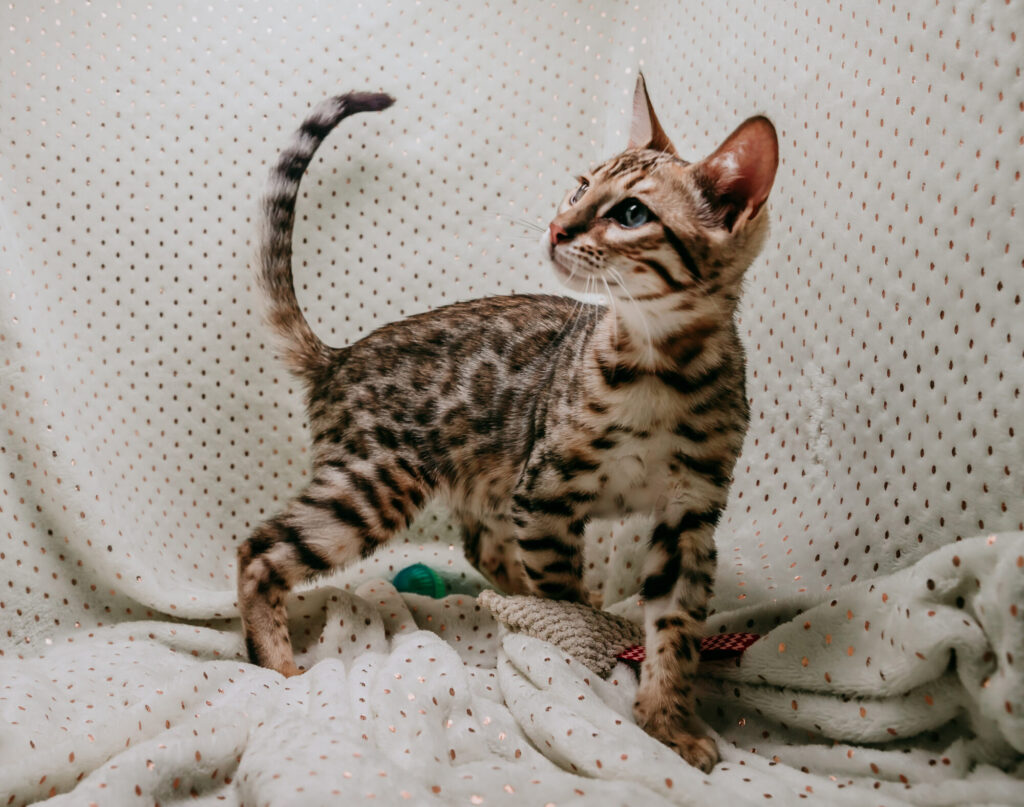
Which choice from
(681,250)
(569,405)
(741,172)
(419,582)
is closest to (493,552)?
(419,582)

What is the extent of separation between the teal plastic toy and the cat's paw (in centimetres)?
78

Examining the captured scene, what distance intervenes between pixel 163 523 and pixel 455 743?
1088mm

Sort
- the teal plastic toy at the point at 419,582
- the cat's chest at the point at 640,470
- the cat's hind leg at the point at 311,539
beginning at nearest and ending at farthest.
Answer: the cat's chest at the point at 640,470 → the cat's hind leg at the point at 311,539 → the teal plastic toy at the point at 419,582

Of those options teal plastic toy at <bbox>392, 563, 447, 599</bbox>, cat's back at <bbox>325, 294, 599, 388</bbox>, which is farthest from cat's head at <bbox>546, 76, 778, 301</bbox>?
teal plastic toy at <bbox>392, 563, 447, 599</bbox>

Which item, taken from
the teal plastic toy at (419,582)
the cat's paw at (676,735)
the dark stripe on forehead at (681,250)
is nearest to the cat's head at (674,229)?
the dark stripe on forehead at (681,250)

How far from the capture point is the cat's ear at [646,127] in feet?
4.93

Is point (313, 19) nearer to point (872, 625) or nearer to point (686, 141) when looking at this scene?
point (686, 141)

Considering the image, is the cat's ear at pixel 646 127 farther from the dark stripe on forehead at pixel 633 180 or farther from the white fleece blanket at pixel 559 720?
the white fleece blanket at pixel 559 720

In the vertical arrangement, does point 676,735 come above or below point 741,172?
below

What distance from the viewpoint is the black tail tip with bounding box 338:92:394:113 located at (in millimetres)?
1767

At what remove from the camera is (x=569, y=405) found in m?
1.41

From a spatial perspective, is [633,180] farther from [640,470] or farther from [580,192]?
[640,470]

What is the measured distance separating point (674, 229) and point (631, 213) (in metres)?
0.08

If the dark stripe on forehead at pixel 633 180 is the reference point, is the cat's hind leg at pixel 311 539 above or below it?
below
